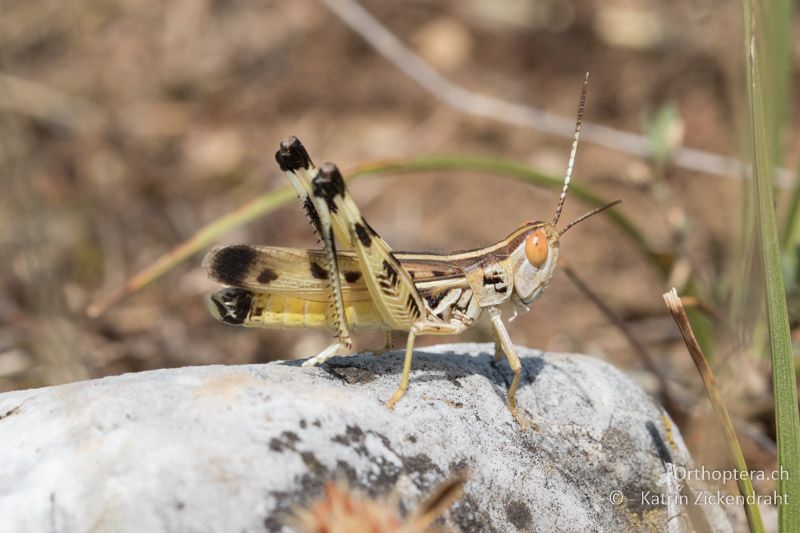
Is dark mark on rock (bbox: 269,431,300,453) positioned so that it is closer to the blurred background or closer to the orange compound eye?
the orange compound eye

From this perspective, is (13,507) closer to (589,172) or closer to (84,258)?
(84,258)

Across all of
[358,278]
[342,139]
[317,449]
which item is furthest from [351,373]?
[342,139]

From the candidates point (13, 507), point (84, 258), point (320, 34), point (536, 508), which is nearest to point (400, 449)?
point (536, 508)

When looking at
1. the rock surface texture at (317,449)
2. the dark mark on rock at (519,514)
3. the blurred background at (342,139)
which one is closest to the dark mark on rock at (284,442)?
the rock surface texture at (317,449)

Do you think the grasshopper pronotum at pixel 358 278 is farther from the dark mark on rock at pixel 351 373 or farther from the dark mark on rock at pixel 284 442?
the dark mark on rock at pixel 284 442

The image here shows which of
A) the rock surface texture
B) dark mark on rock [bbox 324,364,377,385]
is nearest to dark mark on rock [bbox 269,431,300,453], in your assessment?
the rock surface texture
